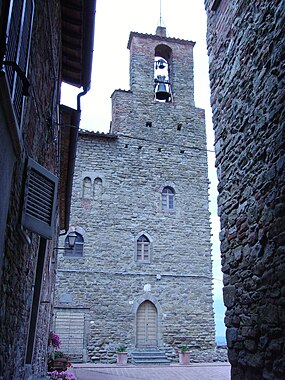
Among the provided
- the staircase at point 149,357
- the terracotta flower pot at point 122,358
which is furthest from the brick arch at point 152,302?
the terracotta flower pot at point 122,358

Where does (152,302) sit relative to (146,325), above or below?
above

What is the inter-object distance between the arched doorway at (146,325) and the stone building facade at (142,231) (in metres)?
0.04

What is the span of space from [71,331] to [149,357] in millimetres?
3104

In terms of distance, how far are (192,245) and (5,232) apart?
51.3 ft

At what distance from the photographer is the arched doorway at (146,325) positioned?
53.0ft

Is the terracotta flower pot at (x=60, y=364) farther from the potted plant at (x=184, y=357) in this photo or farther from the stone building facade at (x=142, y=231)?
the potted plant at (x=184, y=357)

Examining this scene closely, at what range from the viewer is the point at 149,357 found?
15.5 meters

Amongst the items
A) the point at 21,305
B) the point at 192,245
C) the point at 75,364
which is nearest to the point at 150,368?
the point at 75,364

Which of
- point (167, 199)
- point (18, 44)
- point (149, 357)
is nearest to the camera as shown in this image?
point (18, 44)

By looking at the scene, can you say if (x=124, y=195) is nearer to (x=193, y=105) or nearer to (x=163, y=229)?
(x=163, y=229)

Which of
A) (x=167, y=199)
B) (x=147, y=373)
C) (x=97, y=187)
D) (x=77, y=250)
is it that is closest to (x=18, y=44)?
(x=147, y=373)

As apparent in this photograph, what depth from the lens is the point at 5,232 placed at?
2672 mm

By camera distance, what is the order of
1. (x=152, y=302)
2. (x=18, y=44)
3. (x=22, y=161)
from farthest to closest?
(x=152, y=302)
(x=22, y=161)
(x=18, y=44)

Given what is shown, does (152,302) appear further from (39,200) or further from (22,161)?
(22,161)
